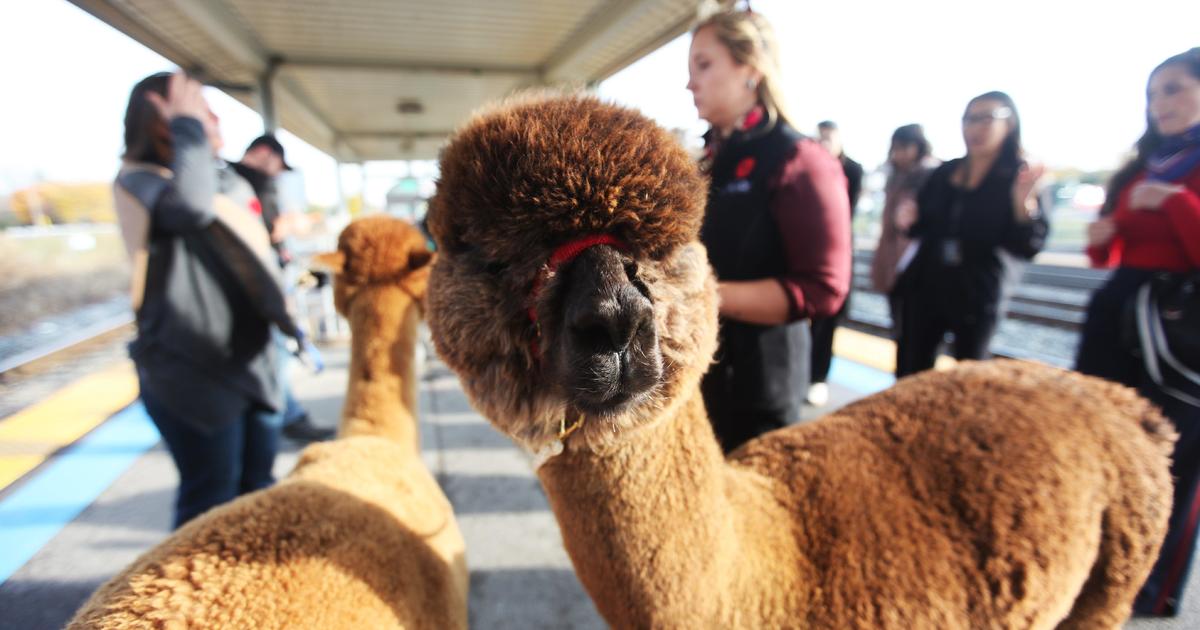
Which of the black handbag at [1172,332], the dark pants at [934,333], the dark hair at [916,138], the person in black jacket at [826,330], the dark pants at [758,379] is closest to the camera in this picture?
the dark pants at [758,379]

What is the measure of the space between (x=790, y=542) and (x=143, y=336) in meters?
2.34

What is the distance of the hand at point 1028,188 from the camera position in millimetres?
2674

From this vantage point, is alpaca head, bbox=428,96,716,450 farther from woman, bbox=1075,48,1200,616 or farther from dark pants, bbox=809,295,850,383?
dark pants, bbox=809,295,850,383

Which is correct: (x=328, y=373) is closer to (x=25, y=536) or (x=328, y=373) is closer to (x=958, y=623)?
(x=25, y=536)

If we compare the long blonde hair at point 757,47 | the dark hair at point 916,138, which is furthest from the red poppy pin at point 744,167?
the dark hair at point 916,138

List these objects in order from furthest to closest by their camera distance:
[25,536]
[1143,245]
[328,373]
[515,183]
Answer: [328,373] → [25,536] → [1143,245] → [515,183]

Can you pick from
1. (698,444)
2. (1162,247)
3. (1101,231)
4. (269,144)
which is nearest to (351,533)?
(698,444)

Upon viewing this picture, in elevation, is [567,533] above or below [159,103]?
below

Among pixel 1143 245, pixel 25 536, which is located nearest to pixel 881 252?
pixel 1143 245

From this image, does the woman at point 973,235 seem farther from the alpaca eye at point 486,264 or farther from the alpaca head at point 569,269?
the alpaca eye at point 486,264

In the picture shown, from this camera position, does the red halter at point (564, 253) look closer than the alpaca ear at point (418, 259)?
Yes

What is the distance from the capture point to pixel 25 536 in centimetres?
282

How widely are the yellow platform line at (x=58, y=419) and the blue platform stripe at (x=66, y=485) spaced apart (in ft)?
0.31

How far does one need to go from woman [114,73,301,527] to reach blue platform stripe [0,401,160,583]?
5.73 feet
